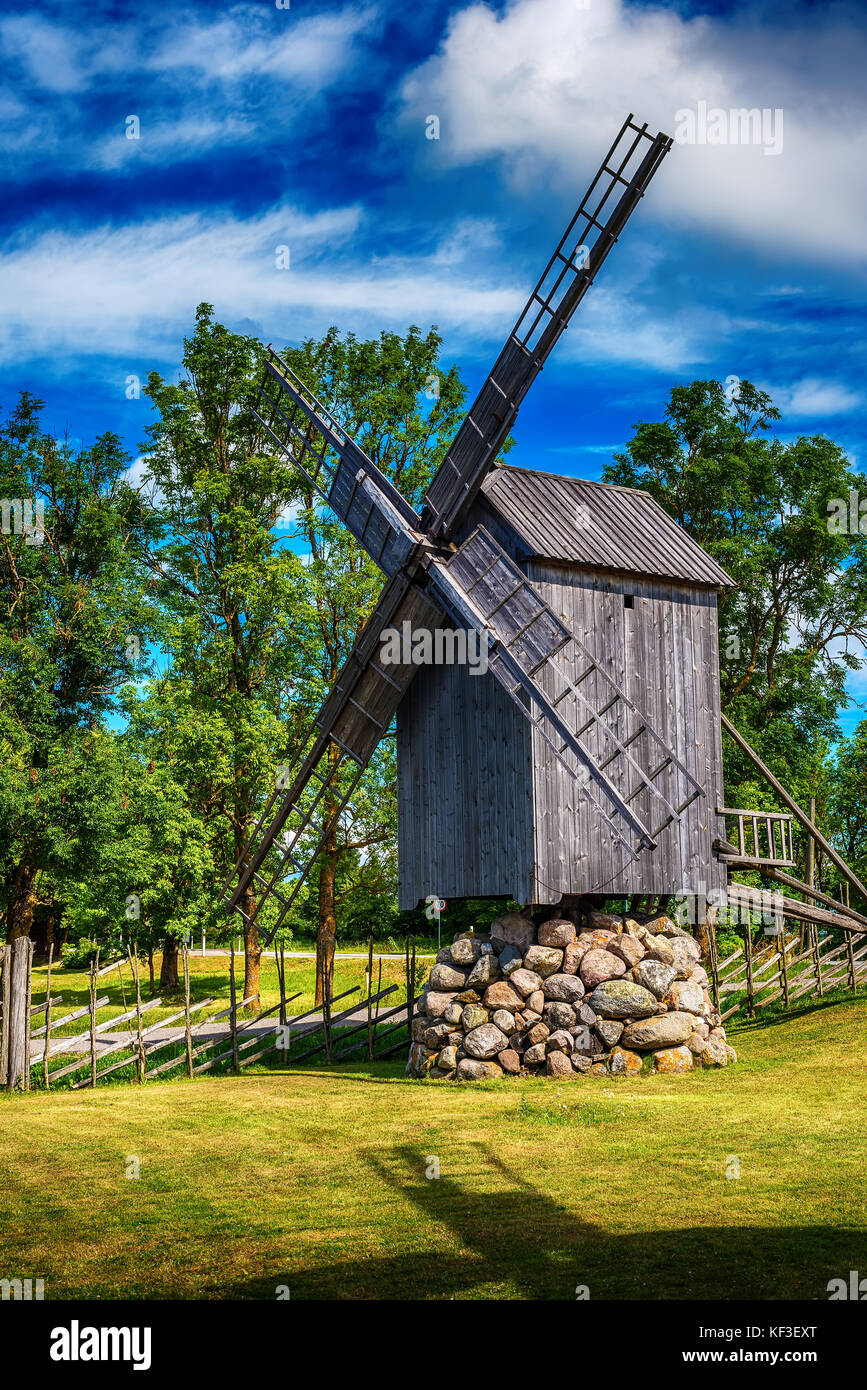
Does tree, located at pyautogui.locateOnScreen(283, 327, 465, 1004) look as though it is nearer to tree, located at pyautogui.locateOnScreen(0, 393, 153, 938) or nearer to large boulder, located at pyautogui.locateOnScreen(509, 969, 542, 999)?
tree, located at pyautogui.locateOnScreen(0, 393, 153, 938)

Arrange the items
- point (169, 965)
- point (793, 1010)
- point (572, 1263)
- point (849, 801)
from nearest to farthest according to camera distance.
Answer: point (572, 1263) → point (793, 1010) → point (169, 965) → point (849, 801)

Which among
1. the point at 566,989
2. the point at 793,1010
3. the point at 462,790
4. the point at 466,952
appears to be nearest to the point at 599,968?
the point at 566,989

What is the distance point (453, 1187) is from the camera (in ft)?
34.3

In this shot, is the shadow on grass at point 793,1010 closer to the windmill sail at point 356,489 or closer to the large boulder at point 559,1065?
the large boulder at point 559,1065

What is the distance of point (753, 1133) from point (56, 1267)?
23.2 ft

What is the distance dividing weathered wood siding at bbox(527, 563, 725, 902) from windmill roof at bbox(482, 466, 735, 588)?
0.26 m

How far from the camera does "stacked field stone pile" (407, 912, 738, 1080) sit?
16.0 m

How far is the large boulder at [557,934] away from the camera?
16547 mm

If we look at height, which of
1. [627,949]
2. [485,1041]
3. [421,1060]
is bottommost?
[421,1060]

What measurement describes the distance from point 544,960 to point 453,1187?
243 inches

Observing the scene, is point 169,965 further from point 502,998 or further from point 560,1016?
point 560,1016

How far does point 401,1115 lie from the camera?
45.9ft

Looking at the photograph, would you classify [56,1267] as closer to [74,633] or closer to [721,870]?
[721,870]
